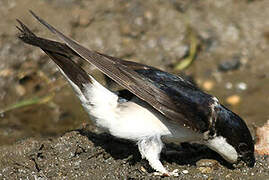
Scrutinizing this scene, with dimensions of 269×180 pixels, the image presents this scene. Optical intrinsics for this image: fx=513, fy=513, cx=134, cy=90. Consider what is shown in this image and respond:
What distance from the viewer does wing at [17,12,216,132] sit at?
3.75 m

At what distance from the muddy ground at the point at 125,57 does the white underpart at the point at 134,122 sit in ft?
0.92

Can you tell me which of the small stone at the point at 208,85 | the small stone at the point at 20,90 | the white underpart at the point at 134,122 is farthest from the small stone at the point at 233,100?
the small stone at the point at 20,90

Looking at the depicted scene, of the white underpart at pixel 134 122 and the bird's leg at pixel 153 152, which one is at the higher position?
the white underpart at pixel 134 122

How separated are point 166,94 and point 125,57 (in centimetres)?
253

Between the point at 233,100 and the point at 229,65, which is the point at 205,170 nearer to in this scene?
the point at 233,100

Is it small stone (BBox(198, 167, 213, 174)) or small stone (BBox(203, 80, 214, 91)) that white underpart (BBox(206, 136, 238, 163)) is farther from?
small stone (BBox(203, 80, 214, 91))

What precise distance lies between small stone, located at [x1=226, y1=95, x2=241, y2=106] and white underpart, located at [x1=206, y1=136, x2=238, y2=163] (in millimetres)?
1861

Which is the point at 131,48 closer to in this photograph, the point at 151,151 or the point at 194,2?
the point at 194,2

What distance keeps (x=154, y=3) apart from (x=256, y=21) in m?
1.39

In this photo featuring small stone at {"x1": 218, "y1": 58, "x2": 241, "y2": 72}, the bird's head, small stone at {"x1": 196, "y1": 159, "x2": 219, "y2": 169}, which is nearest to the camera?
the bird's head

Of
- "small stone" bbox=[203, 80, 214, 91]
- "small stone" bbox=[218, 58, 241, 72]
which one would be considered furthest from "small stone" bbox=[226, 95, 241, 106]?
"small stone" bbox=[218, 58, 241, 72]

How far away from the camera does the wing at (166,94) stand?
3.75 metres

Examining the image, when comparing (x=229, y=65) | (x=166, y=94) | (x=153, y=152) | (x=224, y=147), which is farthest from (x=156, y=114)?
(x=229, y=65)

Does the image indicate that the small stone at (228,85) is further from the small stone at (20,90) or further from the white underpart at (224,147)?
the small stone at (20,90)
